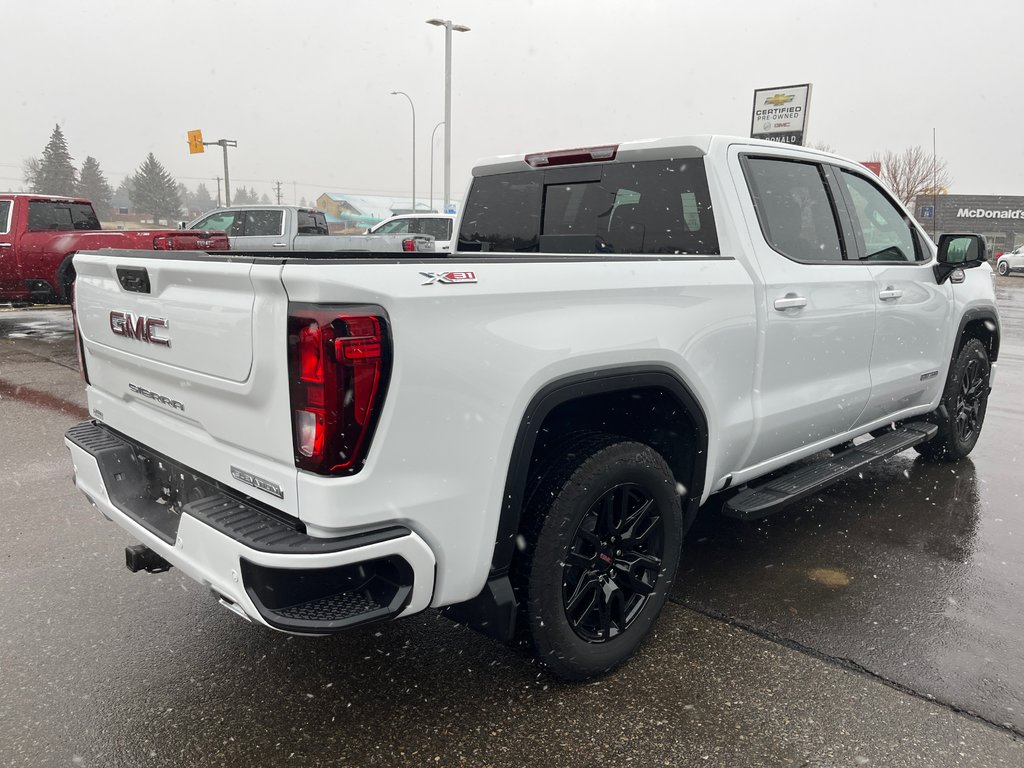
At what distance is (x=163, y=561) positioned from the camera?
2660 millimetres

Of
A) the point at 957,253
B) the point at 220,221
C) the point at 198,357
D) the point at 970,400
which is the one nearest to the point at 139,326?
the point at 198,357

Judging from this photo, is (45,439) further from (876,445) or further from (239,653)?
(876,445)

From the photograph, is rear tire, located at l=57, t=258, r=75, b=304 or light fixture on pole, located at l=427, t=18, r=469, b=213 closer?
rear tire, located at l=57, t=258, r=75, b=304

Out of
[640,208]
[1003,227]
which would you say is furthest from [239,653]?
[1003,227]

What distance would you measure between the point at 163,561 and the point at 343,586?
929 mm

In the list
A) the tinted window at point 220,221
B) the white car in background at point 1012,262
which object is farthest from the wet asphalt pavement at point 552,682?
the white car in background at point 1012,262

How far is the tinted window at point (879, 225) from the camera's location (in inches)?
157

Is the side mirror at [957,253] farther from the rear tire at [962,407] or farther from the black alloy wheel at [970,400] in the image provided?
the black alloy wheel at [970,400]

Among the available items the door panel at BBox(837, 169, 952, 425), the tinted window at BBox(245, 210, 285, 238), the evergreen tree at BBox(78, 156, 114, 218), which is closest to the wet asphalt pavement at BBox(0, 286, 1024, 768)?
the door panel at BBox(837, 169, 952, 425)

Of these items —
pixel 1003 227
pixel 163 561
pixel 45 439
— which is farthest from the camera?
pixel 1003 227

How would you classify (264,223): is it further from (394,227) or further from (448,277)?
(448,277)

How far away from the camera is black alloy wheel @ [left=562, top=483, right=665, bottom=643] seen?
2.59 metres

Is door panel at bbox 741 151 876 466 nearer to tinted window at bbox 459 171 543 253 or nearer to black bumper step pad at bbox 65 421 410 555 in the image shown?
tinted window at bbox 459 171 543 253

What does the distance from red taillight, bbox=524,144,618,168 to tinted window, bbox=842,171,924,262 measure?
131 centimetres
